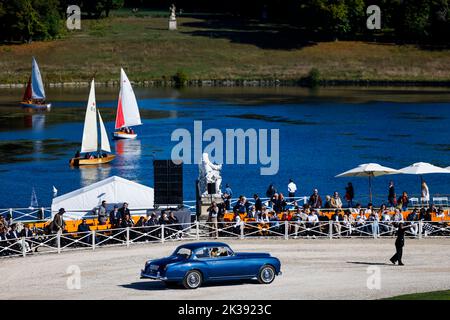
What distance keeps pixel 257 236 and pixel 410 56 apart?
13887 centimetres

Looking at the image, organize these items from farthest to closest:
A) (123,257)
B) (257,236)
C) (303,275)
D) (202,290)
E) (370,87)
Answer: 1. (370,87)
2. (257,236)
3. (123,257)
4. (303,275)
5. (202,290)

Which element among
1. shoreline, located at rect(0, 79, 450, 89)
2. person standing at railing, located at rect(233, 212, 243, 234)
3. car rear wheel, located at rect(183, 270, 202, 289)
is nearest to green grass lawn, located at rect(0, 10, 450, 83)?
shoreline, located at rect(0, 79, 450, 89)

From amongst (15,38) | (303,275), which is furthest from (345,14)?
(303,275)

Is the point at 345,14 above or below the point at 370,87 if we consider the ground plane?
above

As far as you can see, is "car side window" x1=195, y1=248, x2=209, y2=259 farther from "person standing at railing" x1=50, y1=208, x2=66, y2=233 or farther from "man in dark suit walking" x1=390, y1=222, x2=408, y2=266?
"person standing at railing" x1=50, y1=208, x2=66, y2=233

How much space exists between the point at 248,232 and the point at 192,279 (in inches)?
458

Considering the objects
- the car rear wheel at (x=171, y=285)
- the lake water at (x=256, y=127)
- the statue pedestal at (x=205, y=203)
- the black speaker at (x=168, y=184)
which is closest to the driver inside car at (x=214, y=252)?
the car rear wheel at (x=171, y=285)

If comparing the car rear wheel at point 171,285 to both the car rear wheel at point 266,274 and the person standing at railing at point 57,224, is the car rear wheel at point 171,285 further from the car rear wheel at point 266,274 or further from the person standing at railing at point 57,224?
the person standing at railing at point 57,224

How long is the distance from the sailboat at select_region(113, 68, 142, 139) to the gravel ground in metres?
70.8

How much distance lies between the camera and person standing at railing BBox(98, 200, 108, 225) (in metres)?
48.9

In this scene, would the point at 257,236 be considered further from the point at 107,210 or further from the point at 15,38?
the point at 15,38

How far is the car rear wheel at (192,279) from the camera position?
1480 inches

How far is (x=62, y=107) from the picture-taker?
14900cm
